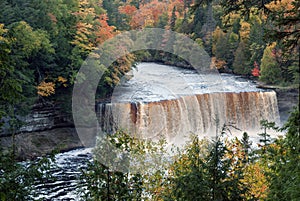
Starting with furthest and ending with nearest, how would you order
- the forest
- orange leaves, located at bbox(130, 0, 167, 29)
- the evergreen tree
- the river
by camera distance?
orange leaves, located at bbox(130, 0, 167, 29) → the evergreen tree → the river → the forest

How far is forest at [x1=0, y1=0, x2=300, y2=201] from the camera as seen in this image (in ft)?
17.4

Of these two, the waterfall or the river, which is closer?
the river

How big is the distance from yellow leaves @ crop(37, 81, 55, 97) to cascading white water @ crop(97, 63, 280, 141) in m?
2.95

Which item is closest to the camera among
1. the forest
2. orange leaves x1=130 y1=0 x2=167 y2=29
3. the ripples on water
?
the forest

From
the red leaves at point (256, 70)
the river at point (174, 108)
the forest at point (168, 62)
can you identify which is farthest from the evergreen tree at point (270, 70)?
the red leaves at point (256, 70)

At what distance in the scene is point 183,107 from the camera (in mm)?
22938

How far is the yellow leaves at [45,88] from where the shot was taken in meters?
20.3

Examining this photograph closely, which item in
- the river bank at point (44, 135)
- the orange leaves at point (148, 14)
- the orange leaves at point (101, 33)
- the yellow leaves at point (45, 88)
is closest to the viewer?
the river bank at point (44, 135)

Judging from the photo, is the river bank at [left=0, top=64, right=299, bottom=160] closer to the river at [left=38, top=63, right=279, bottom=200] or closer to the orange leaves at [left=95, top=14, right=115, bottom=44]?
the river at [left=38, top=63, right=279, bottom=200]

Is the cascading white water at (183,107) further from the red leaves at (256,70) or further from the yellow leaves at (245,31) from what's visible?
the yellow leaves at (245,31)

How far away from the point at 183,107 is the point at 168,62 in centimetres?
1935

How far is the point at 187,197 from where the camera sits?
5.35 metres

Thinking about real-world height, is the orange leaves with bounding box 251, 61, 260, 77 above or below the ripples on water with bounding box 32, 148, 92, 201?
above

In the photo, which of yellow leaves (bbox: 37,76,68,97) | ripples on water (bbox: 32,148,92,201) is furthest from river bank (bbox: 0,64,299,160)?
yellow leaves (bbox: 37,76,68,97)
